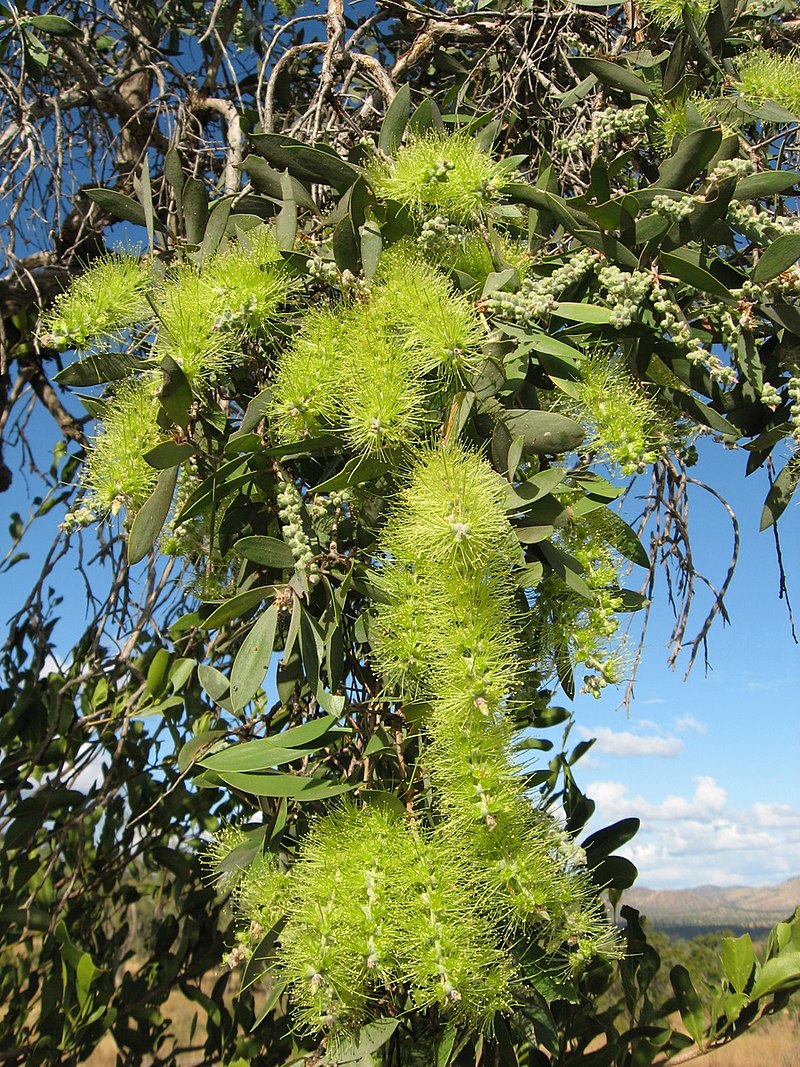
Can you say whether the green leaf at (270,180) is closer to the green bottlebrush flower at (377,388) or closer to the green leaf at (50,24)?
the green bottlebrush flower at (377,388)

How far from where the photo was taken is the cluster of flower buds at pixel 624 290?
1053 mm

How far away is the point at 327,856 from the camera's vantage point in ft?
3.04

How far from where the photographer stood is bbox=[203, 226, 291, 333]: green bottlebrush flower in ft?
3.30

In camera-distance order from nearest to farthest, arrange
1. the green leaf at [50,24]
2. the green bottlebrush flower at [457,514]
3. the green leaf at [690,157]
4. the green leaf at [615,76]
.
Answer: the green bottlebrush flower at [457,514]
the green leaf at [690,157]
the green leaf at [615,76]
the green leaf at [50,24]

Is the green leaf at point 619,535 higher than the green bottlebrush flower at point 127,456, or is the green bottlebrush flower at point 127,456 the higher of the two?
the green bottlebrush flower at point 127,456

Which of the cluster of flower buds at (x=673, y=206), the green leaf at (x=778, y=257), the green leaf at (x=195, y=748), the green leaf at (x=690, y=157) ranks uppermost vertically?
the green leaf at (x=690, y=157)

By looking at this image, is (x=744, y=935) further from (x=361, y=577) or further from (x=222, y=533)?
(x=222, y=533)

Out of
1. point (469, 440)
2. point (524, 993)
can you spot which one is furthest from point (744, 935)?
point (469, 440)

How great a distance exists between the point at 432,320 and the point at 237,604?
40 cm

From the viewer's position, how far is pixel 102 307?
1109 millimetres

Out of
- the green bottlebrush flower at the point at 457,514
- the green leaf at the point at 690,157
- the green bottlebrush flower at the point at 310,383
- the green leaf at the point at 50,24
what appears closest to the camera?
the green bottlebrush flower at the point at 457,514

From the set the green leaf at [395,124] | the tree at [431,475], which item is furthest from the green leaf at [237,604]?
the green leaf at [395,124]

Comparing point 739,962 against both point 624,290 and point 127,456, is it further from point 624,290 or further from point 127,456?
point 127,456

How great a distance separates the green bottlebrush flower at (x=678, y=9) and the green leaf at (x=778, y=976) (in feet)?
4.49
